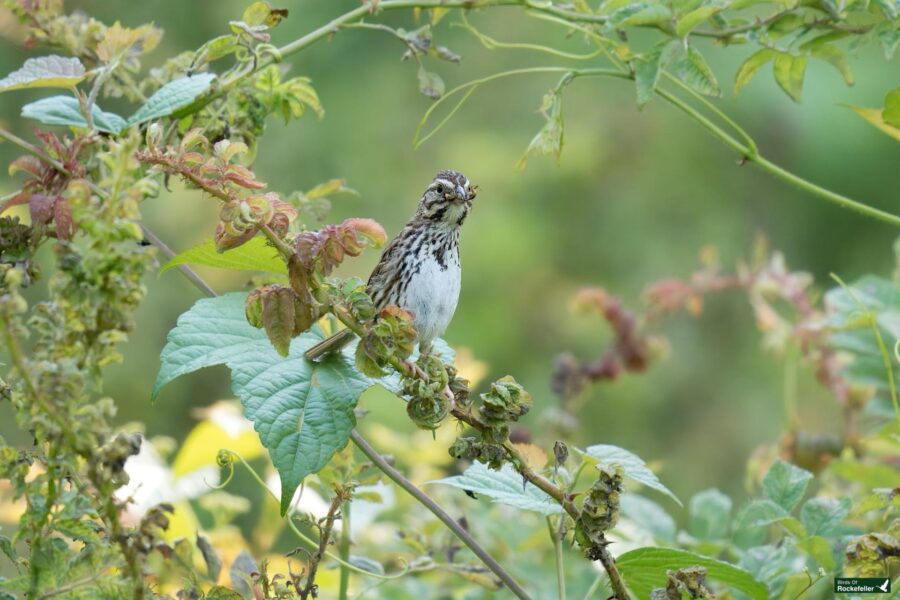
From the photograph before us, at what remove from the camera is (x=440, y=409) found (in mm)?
1323

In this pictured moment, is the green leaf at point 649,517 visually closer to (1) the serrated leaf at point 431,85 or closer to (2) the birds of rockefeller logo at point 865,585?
(2) the birds of rockefeller logo at point 865,585

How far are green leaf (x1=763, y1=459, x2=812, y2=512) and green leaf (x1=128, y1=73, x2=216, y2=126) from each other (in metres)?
1.00

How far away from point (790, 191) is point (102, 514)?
16.4ft

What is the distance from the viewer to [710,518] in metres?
2.03

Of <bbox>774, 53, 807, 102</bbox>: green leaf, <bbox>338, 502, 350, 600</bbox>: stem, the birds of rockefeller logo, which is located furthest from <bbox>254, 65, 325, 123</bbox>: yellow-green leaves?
the birds of rockefeller logo

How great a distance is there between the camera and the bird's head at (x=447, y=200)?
7.27 feet

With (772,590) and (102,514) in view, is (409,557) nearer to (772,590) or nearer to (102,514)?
(772,590)

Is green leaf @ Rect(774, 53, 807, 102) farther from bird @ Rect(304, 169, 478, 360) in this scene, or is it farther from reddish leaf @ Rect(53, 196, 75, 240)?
reddish leaf @ Rect(53, 196, 75, 240)

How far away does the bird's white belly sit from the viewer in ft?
6.94

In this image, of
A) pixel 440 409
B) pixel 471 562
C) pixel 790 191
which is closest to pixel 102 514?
pixel 440 409

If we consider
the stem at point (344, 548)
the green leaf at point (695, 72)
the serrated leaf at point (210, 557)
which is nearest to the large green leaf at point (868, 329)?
the green leaf at point (695, 72)

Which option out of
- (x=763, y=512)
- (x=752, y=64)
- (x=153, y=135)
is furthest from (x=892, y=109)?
(x=153, y=135)

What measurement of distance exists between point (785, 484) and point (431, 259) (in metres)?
0.84

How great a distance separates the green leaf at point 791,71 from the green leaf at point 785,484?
588 millimetres
